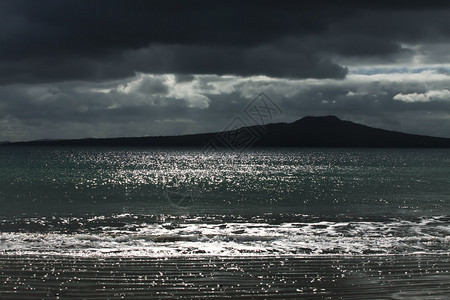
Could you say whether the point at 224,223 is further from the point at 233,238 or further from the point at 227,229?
the point at 233,238

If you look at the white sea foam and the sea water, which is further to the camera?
the sea water

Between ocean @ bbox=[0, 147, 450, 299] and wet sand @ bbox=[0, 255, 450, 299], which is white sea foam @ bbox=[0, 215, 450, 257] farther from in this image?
wet sand @ bbox=[0, 255, 450, 299]

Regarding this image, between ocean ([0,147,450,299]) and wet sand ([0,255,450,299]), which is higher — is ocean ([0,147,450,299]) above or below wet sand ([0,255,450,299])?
below

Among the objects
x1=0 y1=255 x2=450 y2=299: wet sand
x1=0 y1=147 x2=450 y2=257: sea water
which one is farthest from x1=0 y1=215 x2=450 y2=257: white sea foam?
x1=0 y1=255 x2=450 y2=299: wet sand

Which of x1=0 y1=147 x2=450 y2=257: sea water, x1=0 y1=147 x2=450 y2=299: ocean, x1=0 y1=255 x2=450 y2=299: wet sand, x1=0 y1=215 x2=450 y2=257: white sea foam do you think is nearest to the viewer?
x1=0 y1=255 x2=450 y2=299: wet sand

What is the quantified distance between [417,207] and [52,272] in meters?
36.9

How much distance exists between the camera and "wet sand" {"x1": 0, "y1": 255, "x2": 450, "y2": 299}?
14.1 m

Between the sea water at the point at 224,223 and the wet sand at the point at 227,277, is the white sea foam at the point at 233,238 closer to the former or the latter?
the sea water at the point at 224,223

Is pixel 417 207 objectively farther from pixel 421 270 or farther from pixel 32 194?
pixel 32 194

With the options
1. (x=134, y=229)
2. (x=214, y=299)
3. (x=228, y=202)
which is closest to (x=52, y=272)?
(x=214, y=299)

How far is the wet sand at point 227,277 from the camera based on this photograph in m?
14.1

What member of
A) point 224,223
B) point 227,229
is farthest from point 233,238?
point 224,223

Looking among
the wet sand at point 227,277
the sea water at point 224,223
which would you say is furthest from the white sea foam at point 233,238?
the wet sand at point 227,277

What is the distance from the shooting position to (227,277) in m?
16.0
